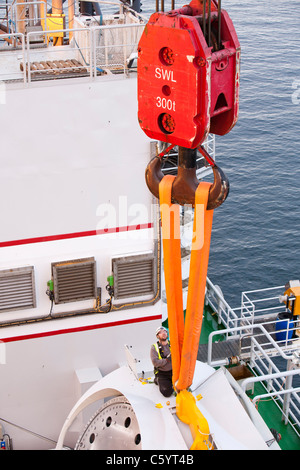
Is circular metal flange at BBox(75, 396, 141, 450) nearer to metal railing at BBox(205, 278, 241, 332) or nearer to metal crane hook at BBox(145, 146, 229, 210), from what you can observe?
metal crane hook at BBox(145, 146, 229, 210)

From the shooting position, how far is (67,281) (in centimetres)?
1445

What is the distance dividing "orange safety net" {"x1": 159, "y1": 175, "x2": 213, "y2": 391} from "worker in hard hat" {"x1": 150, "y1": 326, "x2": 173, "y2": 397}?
4.97 ft

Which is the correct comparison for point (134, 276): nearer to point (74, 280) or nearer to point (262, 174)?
point (74, 280)

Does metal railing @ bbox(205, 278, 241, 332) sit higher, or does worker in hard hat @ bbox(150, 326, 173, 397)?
worker in hard hat @ bbox(150, 326, 173, 397)

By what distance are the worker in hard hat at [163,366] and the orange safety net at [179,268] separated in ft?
4.97

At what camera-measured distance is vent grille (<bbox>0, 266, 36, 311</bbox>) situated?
1406 cm

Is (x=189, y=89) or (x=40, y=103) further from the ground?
(x=189, y=89)

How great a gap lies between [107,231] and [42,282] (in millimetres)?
1780

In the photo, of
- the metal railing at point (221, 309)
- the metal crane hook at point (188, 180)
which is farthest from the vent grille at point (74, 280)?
the metal crane hook at point (188, 180)

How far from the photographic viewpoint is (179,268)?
30.1ft

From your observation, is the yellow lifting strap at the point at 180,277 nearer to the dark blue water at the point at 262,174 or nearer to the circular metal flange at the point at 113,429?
the circular metal flange at the point at 113,429

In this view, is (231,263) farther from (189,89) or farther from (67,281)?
(189,89)

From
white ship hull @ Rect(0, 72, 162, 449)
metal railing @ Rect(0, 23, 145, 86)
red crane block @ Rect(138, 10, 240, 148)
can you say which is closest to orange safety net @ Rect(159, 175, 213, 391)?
red crane block @ Rect(138, 10, 240, 148)

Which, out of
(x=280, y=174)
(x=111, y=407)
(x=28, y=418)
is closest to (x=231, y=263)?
(x=280, y=174)
